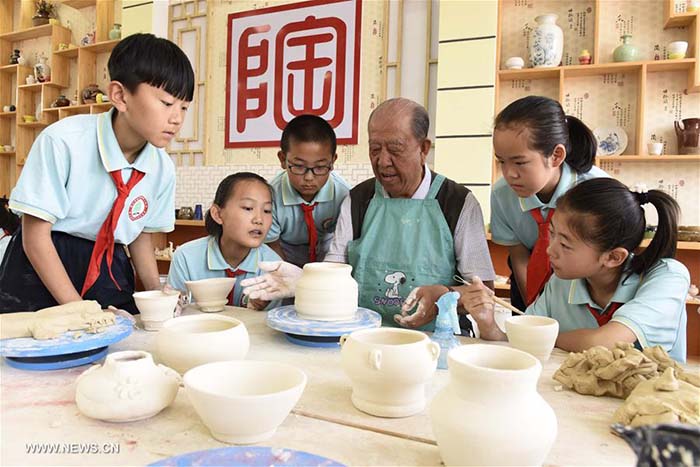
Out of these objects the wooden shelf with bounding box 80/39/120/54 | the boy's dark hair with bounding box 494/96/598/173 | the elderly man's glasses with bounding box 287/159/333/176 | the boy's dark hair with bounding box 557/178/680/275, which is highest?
the wooden shelf with bounding box 80/39/120/54

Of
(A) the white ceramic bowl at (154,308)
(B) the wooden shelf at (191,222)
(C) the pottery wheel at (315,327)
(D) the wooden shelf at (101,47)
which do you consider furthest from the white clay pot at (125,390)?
(D) the wooden shelf at (101,47)

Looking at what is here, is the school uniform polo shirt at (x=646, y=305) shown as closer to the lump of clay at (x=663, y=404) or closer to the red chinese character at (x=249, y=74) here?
the lump of clay at (x=663, y=404)

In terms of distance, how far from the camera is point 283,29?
19.6 ft

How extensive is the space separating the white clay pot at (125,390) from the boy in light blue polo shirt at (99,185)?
0.98 m

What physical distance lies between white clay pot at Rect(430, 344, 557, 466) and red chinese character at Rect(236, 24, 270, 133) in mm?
5698

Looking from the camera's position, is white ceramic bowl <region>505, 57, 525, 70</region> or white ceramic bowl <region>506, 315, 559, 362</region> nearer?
white ceramic bowl <region>506, 315, 559, 362</region>

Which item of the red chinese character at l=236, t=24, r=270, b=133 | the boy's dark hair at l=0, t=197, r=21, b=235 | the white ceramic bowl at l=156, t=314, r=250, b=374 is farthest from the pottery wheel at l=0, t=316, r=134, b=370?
the red chinese character at l=236, t=24, r=270, b=133

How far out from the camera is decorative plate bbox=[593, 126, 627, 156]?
478 centimetres

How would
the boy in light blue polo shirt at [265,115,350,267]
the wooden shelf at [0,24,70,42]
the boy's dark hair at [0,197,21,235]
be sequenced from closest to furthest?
1. the boy in light blue polo shirt at [265,115,350,267]
2. the boy's dark hair at [0,197,21,235]
3. the wooden shelf at [0,24,70,42]

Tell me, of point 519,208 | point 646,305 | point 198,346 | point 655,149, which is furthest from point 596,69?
point 198,346

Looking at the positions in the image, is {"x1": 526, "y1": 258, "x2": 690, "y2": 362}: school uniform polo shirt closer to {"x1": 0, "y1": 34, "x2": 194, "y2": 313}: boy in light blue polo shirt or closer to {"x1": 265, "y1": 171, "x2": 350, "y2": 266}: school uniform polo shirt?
{"x1": 265, "y1": 171, "x2": 350, "y2": 266}: school uniform polo shirt

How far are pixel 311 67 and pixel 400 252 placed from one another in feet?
13.4

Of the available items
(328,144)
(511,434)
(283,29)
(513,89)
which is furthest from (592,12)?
(511,434)

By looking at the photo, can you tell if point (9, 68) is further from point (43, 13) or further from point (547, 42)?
point (547, 42)
